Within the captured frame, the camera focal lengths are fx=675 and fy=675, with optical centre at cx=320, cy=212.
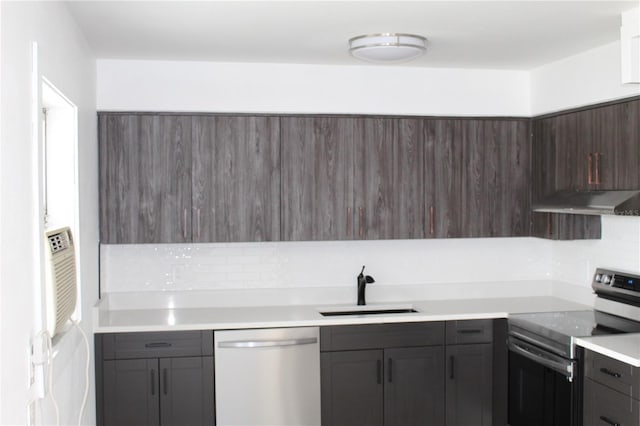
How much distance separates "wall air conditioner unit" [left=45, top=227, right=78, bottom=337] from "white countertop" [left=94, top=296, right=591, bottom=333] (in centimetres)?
123

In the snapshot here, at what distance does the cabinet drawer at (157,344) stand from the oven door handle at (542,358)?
6.45 ft

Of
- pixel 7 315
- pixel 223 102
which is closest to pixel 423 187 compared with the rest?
pixel 223 102

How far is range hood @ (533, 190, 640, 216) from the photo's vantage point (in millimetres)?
3836

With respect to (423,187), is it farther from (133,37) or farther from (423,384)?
(133,37)

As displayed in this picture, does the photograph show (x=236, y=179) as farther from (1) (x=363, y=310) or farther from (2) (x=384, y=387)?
(2) (x=384, y=387)

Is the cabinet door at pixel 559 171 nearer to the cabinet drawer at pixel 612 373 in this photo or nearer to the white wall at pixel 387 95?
the white wall at pixel 387 95

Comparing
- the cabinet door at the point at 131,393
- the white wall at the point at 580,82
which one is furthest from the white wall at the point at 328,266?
the white wall at the point at 580,82

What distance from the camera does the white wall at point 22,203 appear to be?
209cm

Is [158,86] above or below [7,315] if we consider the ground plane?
above

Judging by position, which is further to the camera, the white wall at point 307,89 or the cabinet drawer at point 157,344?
the white wall at point 307,89

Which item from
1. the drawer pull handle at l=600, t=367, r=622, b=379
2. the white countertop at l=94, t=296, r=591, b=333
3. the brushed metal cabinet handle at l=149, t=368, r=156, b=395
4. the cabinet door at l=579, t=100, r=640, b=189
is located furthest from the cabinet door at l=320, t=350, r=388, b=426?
the cabinet door at l=579, t=100, r=640, b=189

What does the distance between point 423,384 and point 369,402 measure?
0.39 m

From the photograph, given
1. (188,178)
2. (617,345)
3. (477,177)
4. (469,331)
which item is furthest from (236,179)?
(617,345)

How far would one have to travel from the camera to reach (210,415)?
4.28 meters
